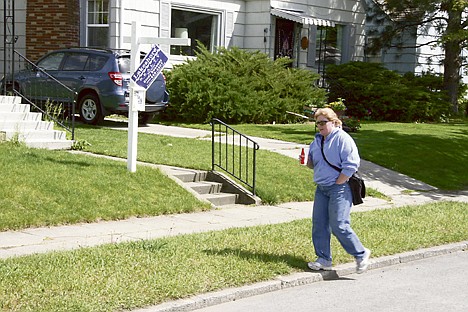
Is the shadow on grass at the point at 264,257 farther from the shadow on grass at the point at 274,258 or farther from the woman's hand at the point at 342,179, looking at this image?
the woman's hand at the point at 342,179

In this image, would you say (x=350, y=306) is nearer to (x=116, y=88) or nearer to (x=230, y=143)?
(x=230, y=143)

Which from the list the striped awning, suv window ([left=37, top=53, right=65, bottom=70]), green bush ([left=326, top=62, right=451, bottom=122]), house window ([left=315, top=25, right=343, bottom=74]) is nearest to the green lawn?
green bush ([left=326, top=62, right=451, bottom=122])

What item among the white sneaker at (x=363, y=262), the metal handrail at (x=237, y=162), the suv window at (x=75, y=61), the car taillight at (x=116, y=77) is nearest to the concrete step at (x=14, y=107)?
the metal handrail at (x=237, y=162)

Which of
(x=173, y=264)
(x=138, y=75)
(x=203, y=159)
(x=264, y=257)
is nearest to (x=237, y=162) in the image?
(x=203, y=159)

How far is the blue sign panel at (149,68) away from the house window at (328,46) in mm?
16851

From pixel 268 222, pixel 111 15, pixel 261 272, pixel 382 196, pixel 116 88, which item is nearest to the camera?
pixel 261 272

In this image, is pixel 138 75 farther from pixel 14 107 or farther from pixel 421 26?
pixel 421 26

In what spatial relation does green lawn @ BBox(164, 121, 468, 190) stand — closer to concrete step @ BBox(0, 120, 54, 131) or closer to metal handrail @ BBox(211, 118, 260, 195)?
metal handrail @ BBox(211, 118, 260, 195)

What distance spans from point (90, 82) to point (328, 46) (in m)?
12.9

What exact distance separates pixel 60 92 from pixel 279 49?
33.9 feet

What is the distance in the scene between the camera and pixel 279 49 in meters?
27.6

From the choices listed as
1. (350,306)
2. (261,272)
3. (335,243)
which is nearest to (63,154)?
(335,243)

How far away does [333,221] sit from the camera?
338 inches

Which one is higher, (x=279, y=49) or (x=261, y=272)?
(x=279, y=49)
